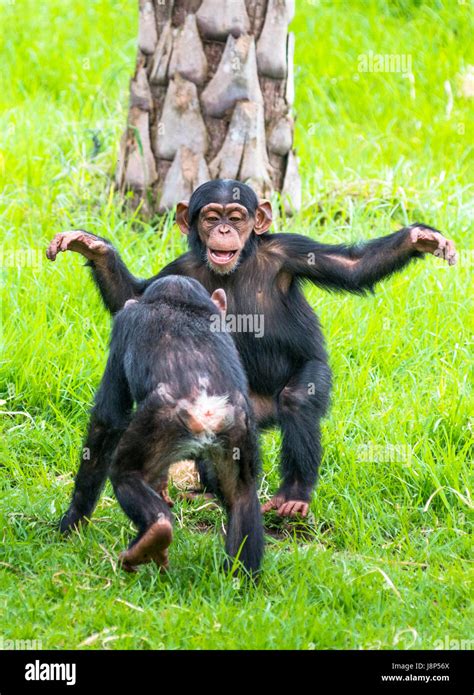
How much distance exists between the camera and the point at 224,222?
554 cm

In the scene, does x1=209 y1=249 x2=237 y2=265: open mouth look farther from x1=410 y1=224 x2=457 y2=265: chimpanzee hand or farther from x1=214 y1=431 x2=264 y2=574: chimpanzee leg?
x1=214 y1=431 x2=264 y2=574: chimpanzee leg

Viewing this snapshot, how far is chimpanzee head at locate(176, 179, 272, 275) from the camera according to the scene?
5.49m

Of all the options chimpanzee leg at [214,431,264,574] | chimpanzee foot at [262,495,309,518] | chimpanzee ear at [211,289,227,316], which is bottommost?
chimpanzee foot at [262,495,309,518]

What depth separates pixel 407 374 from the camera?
647 cm

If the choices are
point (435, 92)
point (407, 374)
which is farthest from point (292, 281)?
point (435, 92)

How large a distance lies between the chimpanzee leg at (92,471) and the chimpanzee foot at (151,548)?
59 centimetres

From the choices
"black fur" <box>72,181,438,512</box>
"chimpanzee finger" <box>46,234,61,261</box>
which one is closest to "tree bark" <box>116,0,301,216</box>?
"black fur" <box>72,181,438,512</box>

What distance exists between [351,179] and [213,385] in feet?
13.9

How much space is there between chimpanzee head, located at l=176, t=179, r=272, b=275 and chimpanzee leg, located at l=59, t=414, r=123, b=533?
41.9 inches

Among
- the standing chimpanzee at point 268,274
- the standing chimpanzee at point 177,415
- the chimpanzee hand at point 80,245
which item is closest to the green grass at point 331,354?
the standing chimpanzee at point 177,415

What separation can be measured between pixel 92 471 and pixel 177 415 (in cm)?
86

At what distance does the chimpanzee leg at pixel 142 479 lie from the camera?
427cm

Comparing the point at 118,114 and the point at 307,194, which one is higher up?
the point at 118,114
